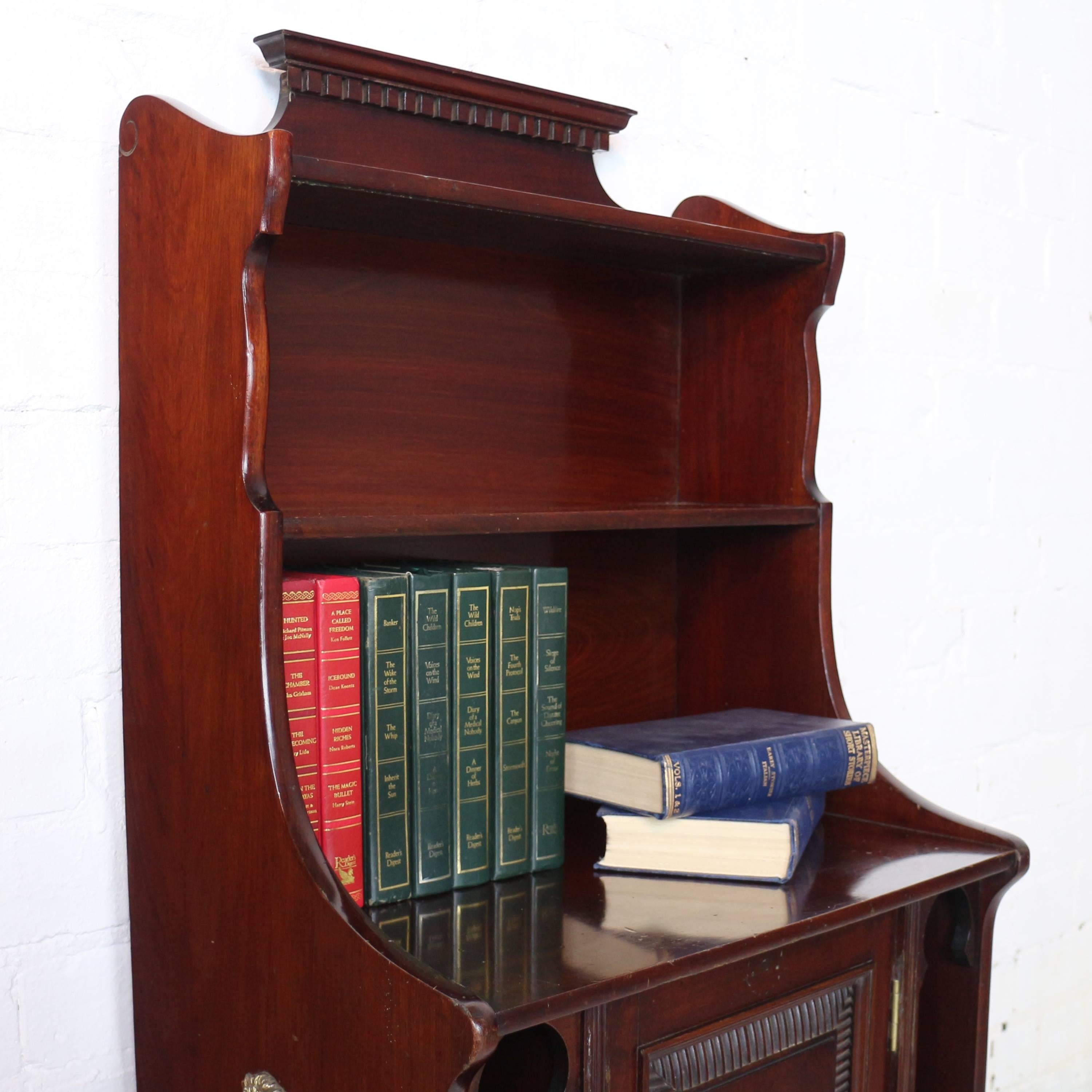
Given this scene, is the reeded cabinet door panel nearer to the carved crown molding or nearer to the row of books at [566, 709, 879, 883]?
the row of books at [566, 709, 879, 883]

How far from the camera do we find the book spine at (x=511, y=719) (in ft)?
3.68

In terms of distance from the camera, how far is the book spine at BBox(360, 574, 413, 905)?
1.04 m

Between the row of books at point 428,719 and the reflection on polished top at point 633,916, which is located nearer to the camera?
the reflection on polished top at point 633,916

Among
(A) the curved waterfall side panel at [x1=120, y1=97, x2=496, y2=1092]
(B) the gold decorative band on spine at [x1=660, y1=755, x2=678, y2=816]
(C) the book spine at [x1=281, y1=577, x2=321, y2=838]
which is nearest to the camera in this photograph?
(A) the curved waterfall side panel at [x1=120, y1=97, x2=496, y2=1092]

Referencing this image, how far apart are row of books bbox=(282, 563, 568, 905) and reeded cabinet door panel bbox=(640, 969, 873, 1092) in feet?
0.70

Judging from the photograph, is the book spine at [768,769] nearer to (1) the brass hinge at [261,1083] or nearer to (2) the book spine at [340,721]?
(2) the book spine at [340,721]

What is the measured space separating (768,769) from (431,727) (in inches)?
12.4

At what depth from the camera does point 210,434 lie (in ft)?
3.12

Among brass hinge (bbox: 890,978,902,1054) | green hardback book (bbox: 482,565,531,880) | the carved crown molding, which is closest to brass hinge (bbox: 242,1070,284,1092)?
green hardback book (bbox: 482,565,531,880)

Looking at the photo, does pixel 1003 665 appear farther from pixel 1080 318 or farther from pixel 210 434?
pixel 210 434

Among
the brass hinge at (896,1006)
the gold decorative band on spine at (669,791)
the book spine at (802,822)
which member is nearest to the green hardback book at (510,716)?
the gold decorative band on spine at (669,791)

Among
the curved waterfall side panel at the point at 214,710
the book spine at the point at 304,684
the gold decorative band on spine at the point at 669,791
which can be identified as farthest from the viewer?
the gold decorative band on spine at the point at 669,791

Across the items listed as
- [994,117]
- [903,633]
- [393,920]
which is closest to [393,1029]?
[393,920]

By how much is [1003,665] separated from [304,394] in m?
1.26
